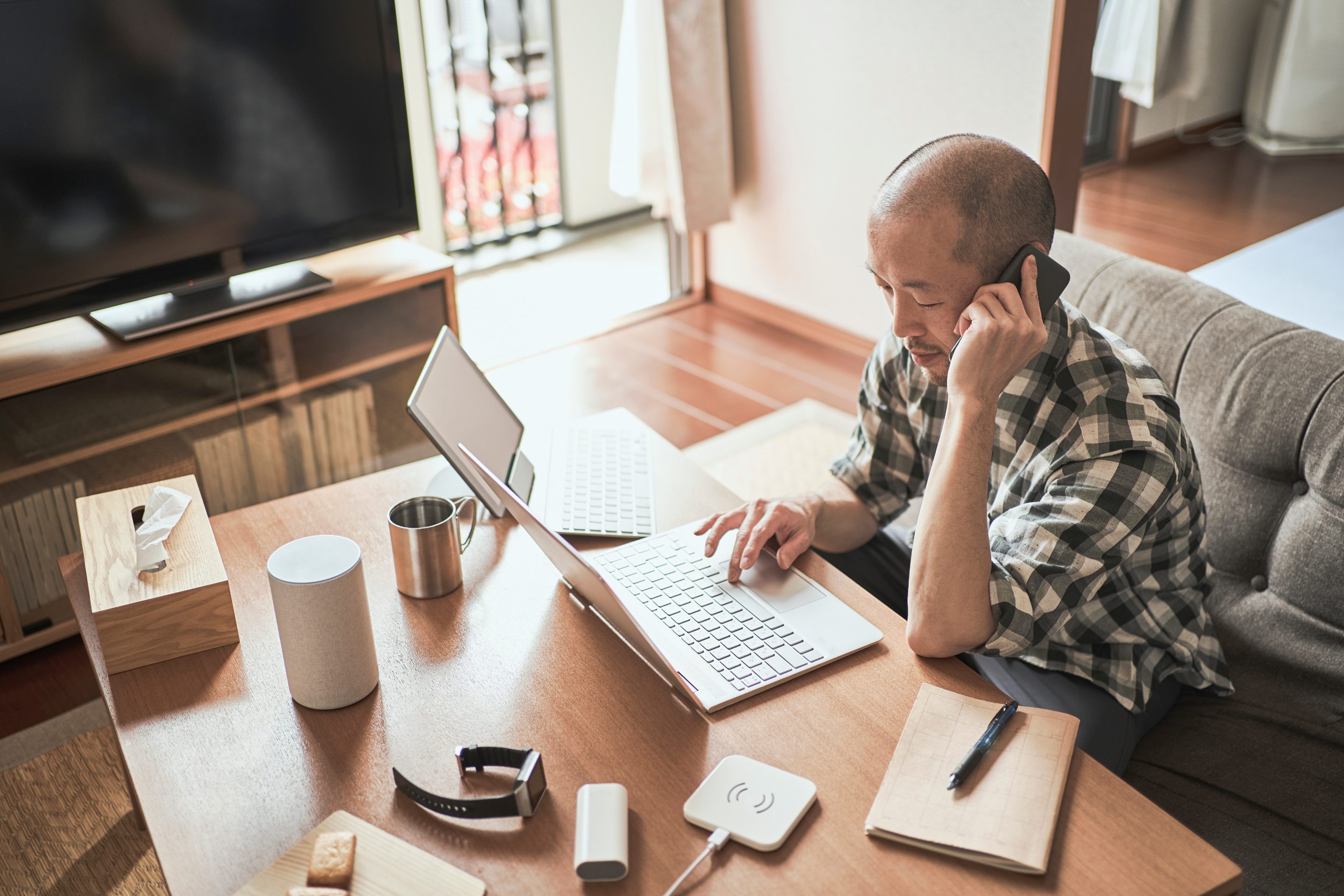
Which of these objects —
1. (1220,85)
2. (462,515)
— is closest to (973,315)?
(462,515)

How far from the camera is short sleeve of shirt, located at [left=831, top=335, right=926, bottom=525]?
1.42 meters

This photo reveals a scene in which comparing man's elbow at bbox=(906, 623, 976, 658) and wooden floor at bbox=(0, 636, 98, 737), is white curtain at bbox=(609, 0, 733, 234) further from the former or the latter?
man's elbow at bbox=(906, 623, 976, 658)

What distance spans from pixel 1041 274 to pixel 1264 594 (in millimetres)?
536

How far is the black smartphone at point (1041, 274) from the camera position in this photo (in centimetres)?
114

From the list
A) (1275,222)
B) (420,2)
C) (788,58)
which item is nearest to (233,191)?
(420,2)

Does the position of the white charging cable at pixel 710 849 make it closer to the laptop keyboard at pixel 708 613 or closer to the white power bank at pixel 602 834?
the white power bank at pixel 602 834

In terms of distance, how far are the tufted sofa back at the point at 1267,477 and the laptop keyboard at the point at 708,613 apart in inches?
24.7

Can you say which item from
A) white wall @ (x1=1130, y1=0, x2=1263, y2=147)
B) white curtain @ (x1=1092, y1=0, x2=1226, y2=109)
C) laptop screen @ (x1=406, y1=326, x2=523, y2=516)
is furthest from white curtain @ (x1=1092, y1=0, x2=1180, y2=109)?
laptop screen @ (x1=406, y1=326, x2=523, y2=516)

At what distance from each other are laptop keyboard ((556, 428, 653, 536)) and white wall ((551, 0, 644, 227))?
8.60 feet

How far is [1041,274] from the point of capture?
1144 millimetres

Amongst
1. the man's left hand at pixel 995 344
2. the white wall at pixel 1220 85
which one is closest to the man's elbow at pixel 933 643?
the man's left hand at pixel 995 344

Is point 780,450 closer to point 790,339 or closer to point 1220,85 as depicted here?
point 790,339

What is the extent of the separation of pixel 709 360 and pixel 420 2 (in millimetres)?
1427

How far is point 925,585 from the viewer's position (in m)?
1.06
